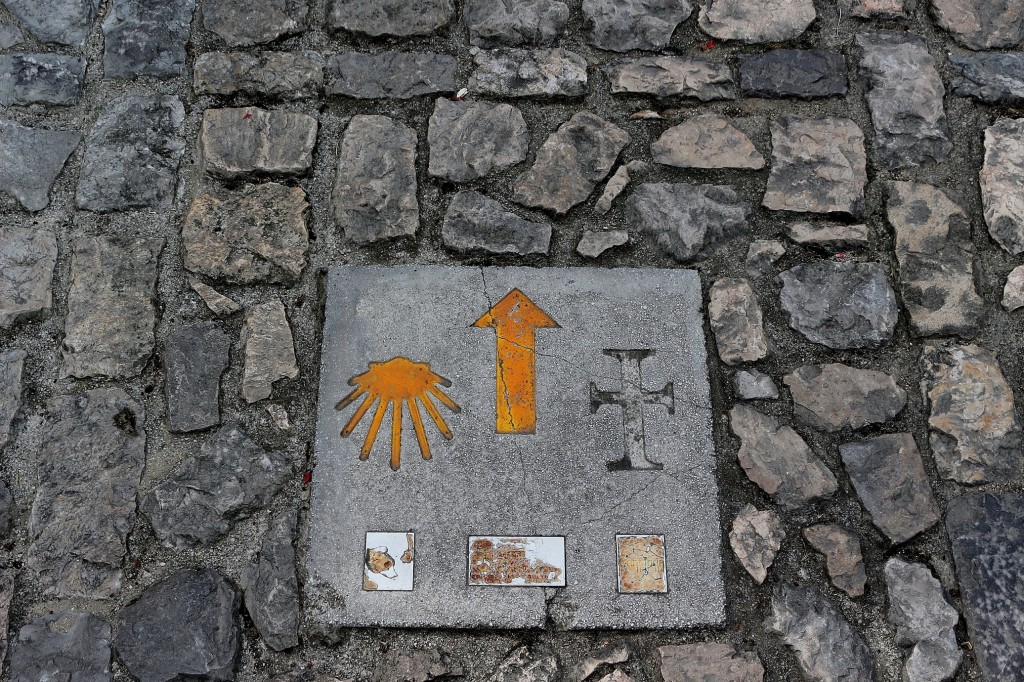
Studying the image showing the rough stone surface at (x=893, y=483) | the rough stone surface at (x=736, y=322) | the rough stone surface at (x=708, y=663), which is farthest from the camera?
the rough stone surface at (x=736, y=322)

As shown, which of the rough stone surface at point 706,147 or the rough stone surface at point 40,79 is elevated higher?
the rough stone surface at point 40,79

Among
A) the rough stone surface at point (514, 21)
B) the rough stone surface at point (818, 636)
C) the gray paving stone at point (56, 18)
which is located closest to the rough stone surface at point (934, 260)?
the rough stone surface at point (818, 636)

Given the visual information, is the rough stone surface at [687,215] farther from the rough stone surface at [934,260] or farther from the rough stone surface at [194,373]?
the rough stone surface at [194,373]

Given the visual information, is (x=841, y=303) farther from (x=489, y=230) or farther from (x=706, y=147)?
(x=489, y=230)

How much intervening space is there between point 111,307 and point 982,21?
91.7 inches

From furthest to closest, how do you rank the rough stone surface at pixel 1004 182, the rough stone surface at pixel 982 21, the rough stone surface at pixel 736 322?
the rough stone surface at pixel 982 21 < the rough stone surface at pixel 1004 182 < the rough stone surface at pixel 736 322

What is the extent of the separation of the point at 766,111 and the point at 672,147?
11.2 inches

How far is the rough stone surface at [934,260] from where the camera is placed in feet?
6.06

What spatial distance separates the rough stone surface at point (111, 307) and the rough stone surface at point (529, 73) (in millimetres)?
901

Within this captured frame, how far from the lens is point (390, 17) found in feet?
6.93

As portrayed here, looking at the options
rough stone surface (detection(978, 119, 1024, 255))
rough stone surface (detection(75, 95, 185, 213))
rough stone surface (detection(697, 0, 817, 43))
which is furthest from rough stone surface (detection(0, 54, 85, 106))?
rough stone surface (detection(978, 119, 1024, 255))

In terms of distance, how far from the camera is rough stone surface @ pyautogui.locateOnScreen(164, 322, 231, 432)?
5.70 feet

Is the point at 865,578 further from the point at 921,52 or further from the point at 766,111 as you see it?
the point at 921,52

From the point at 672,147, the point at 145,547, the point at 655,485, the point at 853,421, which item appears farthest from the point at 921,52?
the point at 145,547
